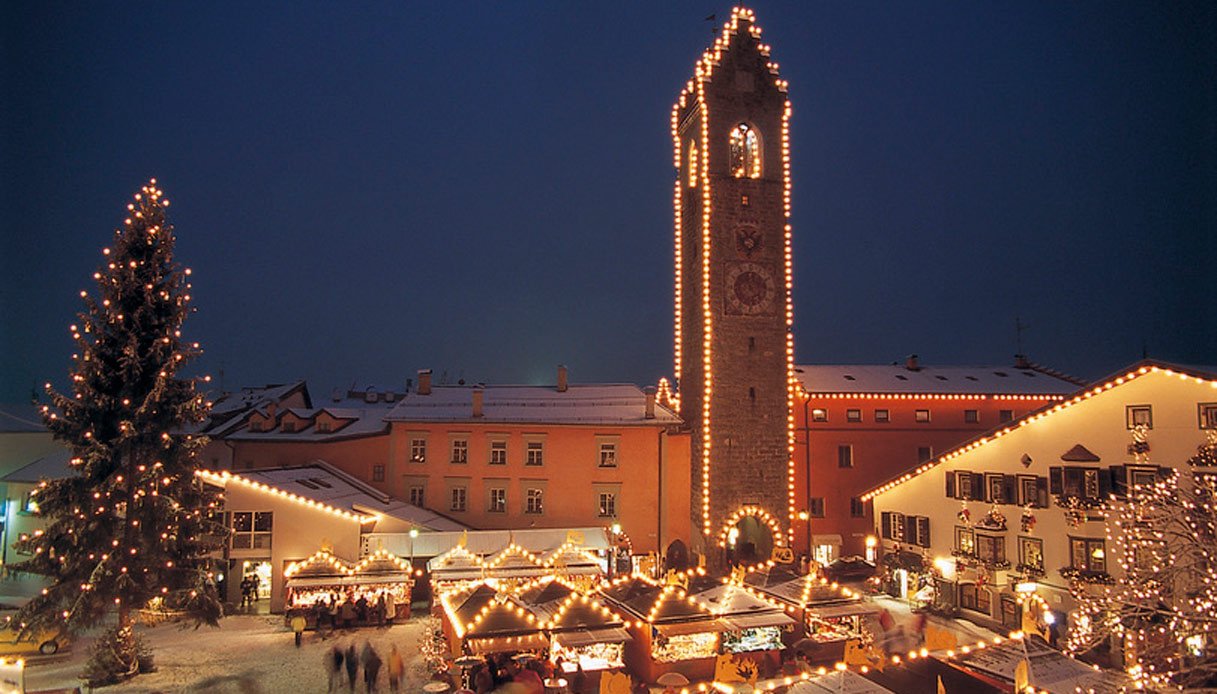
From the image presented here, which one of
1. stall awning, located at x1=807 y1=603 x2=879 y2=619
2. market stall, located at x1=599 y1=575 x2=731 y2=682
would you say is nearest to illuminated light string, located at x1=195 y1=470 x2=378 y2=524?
market stall, located at x1=599 y1=575 x2=731 y2=682

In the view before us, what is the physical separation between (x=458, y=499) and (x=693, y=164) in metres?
16.7

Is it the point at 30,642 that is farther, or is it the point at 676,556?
the point at 676,556

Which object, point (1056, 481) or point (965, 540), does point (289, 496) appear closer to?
point (965, 540)

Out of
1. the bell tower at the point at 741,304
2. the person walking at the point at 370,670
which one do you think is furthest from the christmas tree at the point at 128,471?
the bell tower at the point at 741,304

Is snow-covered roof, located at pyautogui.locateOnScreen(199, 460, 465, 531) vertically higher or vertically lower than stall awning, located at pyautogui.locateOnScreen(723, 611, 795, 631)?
higher

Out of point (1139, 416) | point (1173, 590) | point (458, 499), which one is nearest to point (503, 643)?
point (1173, 590)

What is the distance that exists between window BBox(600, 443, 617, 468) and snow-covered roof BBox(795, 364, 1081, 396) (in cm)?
887

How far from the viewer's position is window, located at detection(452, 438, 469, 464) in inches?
1225

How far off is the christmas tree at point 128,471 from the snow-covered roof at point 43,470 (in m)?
14.9

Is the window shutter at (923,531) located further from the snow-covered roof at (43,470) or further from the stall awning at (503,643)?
the snow-covered roof at (43,470)

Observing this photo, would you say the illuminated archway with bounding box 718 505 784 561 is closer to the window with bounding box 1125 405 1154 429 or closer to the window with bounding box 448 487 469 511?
the window with bounding box 448 487 469 511

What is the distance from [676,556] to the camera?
97.9ft

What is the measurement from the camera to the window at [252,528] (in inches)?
966

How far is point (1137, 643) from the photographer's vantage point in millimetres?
17594
